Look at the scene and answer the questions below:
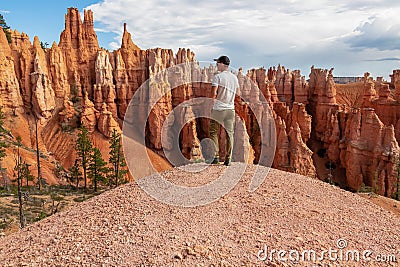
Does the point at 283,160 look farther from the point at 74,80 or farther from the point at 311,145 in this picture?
the point at 74,80

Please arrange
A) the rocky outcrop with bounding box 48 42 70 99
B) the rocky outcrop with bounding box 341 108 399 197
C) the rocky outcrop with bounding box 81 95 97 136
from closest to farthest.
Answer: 1. the rocky outcrop with bounding box 341 108 399 197
2. the rocky outcrop with bounding box 81 95 97 136
3. the rocky outcrop with bounding box 48 42 70 99

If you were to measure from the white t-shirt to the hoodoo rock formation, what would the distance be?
66.7 feet

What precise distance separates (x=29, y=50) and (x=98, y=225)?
128 ft

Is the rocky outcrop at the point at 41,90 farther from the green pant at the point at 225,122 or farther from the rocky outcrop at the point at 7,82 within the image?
the green pant at the point at 225,122

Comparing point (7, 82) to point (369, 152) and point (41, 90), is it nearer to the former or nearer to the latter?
point (41, 90)

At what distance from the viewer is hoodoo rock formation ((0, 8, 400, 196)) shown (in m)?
28.7

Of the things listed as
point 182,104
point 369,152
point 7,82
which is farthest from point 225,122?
point 7,82

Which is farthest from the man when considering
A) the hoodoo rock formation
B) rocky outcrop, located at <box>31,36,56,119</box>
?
rocky outcrop, located at <box>31,36,56,119</box>

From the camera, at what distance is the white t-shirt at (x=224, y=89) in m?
6.59

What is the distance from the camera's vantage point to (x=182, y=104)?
3045 centimetres

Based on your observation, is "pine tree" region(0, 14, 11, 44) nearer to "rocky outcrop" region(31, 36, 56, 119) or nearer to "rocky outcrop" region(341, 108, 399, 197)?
"rocky outcrop" region(31, 36, 56, 119)

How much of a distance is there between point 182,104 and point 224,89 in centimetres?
2400

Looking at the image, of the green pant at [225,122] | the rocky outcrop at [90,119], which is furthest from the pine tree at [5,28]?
the green pant at [225,122]

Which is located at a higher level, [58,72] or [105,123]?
[58,72]
